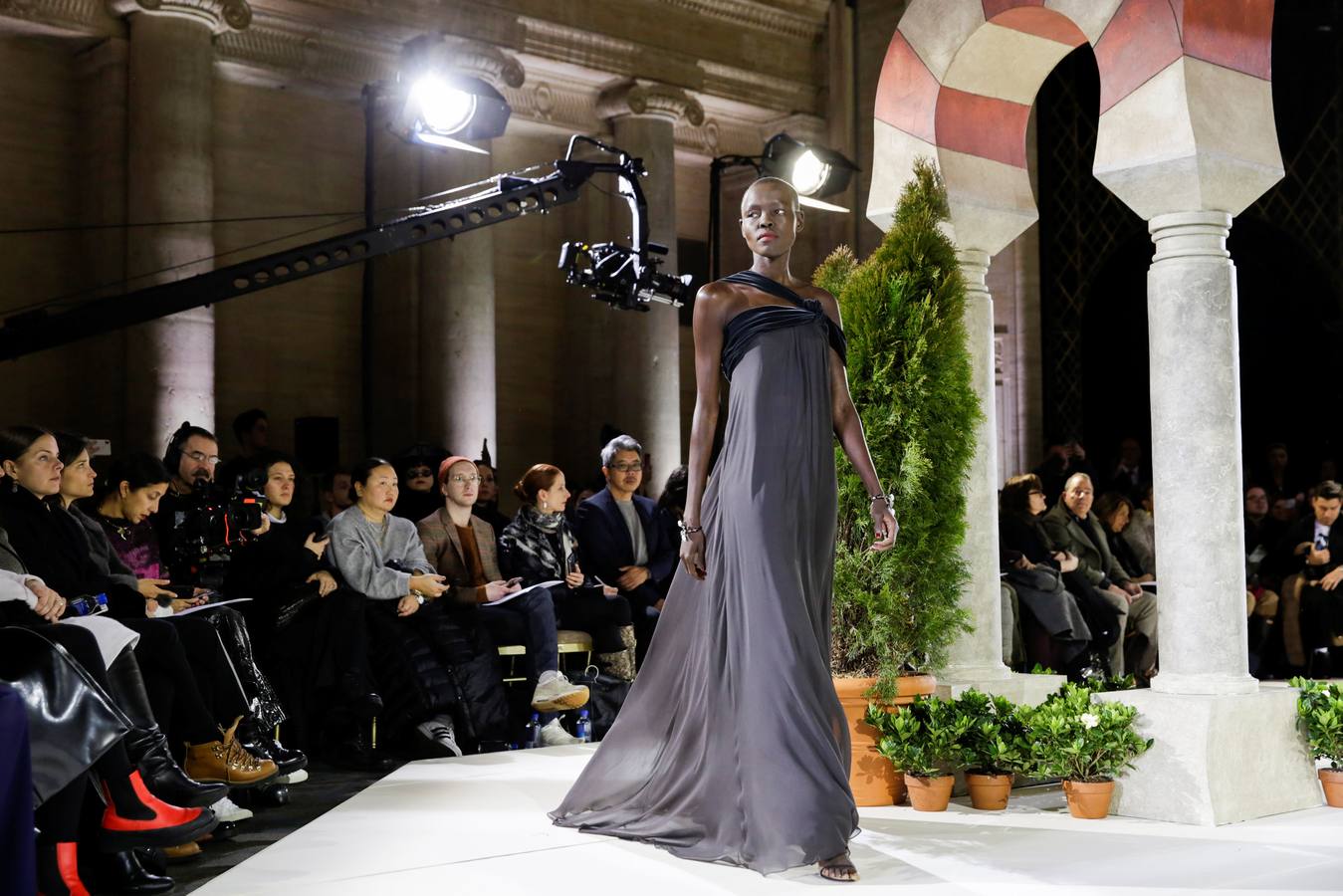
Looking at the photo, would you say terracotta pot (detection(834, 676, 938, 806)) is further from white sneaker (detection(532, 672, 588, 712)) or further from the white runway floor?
white sneaker (detection(532, 672, 588, 712))

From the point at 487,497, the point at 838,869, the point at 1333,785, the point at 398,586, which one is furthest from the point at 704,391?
the point at 487,497

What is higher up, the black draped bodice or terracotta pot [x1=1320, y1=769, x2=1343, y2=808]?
the black draped bodice

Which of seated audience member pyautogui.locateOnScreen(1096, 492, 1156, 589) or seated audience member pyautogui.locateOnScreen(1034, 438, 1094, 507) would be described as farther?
seated audience member pyautogui.locateOnScreen(1034, 438, 1094, 507)

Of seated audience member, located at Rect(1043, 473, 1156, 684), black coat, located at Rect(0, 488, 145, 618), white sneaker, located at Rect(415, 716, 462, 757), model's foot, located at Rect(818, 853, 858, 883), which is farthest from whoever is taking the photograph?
A: seated audience member, located at Rect(1043, 473, 1156, 684)

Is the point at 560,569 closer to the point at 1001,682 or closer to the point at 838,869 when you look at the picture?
the point at 1001,682

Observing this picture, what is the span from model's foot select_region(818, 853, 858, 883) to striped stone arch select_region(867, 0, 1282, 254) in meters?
2.85

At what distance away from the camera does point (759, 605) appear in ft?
14.5

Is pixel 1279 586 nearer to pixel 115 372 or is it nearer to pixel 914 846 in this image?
pixel 914 846

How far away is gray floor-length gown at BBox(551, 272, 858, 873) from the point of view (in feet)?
14.1

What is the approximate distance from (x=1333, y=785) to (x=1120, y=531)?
4986mm

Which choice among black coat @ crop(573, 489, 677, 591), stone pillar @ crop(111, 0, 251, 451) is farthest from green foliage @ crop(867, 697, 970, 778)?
stone pillar @ crop(111, 0, 251, 451)

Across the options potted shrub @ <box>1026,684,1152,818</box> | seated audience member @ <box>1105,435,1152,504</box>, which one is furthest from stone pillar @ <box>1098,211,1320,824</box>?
seated audience member @ <box>1105,435,1152,504</box>

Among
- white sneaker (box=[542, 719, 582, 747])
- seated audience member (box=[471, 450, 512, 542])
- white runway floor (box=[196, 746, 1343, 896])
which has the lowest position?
white sneaker (box=[542, 719, 582, 747])

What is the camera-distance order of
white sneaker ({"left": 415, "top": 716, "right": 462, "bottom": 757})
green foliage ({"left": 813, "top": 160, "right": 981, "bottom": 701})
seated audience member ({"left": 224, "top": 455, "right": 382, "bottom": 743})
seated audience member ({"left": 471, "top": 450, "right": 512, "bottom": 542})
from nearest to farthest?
green foliage ({"left": 813, "top": 160, "right": 981, "bottom": 701}) → seated audience member ({"left": 224, "top": 455, "right": 382, "bottom": 743}) → white sneaker ({"left": 415, "top": 716, "right": 462, "bottom": 757}) → seated audience member ({"left": 471, "top": 450, "right": 512, "bottom": 542})
